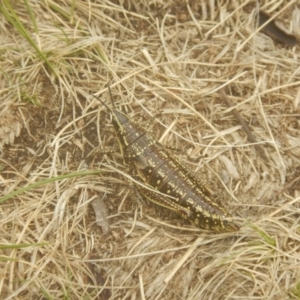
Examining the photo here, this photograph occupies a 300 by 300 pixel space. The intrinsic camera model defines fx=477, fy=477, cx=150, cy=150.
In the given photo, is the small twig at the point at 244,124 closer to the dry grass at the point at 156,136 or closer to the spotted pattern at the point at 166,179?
the dry grass at the point at 156,136

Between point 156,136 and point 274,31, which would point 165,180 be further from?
point 274,31

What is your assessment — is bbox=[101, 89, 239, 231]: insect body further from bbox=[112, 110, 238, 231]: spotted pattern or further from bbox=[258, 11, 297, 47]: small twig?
bbox=[258, 11, 297, 47]: small twig

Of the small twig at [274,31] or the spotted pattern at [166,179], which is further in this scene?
the small twig at [274,31]

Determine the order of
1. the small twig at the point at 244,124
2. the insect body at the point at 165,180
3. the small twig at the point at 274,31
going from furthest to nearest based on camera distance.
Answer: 1. the small twig at the point at 274,31
2. the small twig at the point at 244,124
3. the insect body at the point at 165,180

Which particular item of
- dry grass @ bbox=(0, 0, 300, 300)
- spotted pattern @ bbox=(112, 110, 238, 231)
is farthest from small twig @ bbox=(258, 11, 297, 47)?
spotted pattern @ bbox=(112, 110, 238, 231)

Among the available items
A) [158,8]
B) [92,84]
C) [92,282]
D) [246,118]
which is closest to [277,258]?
[246,118]

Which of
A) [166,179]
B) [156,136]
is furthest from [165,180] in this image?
[156,136]

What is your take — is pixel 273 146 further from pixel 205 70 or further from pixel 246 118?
pixel 205 70

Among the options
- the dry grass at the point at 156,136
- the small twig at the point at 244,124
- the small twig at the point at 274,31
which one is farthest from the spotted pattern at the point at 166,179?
the small twig at the point at 274,31

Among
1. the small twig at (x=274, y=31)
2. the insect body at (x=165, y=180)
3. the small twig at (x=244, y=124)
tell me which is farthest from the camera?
the small twig at (x=274, y=31)
